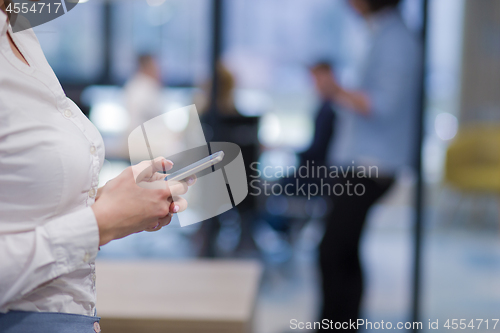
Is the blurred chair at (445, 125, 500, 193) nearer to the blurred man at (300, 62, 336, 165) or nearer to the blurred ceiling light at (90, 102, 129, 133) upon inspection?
the blurred man at (300, 62, 336, 165)

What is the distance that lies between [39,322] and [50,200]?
0.55 feet

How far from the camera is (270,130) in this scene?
2445mm

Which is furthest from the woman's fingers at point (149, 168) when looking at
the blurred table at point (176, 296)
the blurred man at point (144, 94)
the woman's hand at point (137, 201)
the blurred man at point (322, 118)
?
the blurred man at point (144, 94)

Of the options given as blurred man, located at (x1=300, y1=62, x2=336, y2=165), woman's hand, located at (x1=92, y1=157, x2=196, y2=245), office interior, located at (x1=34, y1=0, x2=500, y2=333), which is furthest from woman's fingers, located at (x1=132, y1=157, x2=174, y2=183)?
blurred man, located at (x1=300, y1=62, x2=336, y2=165)

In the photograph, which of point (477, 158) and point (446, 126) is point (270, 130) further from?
point (477, 158)

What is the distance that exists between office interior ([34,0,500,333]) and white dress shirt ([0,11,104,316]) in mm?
1154

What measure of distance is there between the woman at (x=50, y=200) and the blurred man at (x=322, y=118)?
1.57 metres

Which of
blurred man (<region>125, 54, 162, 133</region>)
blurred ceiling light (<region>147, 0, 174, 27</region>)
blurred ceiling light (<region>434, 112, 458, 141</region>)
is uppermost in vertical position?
blurred ceiling light (<region>147, 0, 174, 27</region>)

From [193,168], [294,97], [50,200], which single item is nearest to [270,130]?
[294,97]

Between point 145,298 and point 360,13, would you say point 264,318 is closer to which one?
point 145,298

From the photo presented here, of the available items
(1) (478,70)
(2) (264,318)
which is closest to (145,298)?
(2) (264,318)

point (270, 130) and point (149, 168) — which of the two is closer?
point (149, 168)

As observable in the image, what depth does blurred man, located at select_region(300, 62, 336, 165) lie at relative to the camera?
2.14 meters

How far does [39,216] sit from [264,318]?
1953 millimetres
